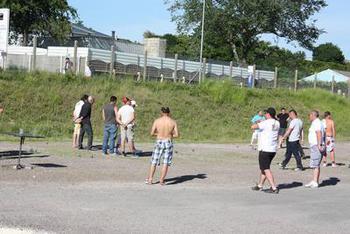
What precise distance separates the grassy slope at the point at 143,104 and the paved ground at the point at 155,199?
29.9 ft

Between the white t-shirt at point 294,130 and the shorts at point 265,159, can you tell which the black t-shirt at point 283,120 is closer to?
the white t-shirt at point 294,130

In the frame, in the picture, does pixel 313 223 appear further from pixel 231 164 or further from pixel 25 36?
pixel 25 36

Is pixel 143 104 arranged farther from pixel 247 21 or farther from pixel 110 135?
pixel 247 21

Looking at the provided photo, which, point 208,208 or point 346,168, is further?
point 346,168

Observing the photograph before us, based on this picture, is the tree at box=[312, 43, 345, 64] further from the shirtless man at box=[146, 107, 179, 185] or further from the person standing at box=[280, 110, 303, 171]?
the shirtless man at box=[146, 107, 179, 185]

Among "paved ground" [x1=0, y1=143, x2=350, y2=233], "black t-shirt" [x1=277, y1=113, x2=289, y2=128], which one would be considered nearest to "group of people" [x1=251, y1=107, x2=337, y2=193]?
"paved ground" [x1=0, y1=143, x2=350, y2=233]

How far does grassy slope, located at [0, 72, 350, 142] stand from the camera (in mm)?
28297

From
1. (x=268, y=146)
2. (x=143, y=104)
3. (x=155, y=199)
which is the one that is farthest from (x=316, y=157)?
(x=143, y=104)

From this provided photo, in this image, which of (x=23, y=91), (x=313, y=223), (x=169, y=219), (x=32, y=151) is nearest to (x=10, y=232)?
(x=169, y=219)

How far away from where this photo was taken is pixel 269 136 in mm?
13906

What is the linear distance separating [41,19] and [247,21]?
22816 mm

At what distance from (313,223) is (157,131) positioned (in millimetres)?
4587

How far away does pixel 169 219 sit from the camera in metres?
10.1

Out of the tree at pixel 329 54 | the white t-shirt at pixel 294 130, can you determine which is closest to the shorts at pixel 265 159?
the white t-shirt at pixel 294 130
